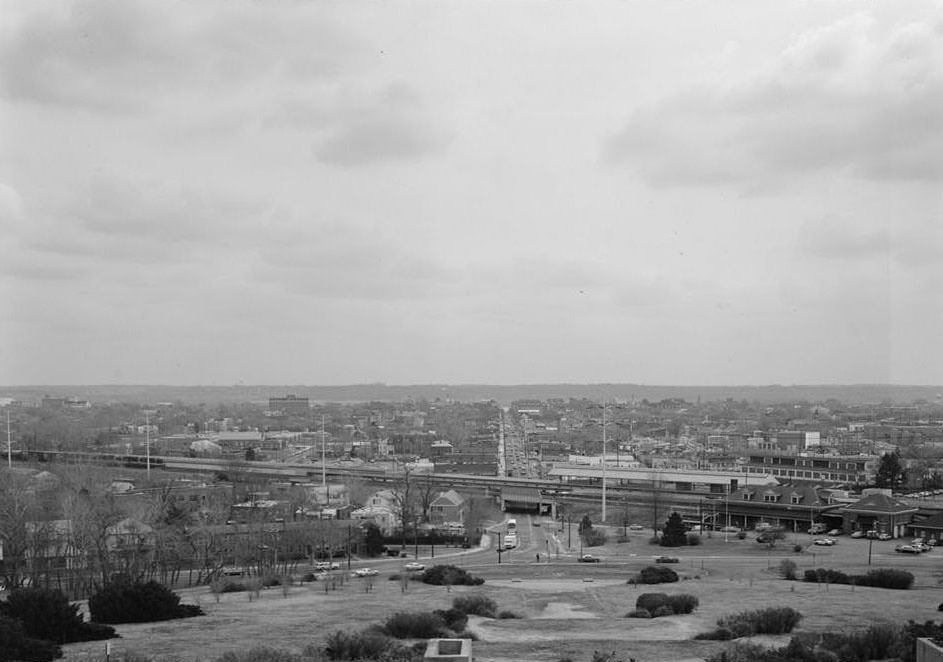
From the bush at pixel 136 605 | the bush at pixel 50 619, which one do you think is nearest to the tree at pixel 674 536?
the bush at pixel 136 605

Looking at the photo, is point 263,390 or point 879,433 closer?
point 879,433

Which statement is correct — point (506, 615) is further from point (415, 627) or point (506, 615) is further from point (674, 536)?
point (674, 536)

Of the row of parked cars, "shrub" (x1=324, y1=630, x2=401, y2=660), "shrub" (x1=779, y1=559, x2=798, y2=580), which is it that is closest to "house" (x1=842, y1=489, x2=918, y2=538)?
the row of parked cars

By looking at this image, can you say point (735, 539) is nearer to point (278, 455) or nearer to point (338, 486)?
point (338, 486)

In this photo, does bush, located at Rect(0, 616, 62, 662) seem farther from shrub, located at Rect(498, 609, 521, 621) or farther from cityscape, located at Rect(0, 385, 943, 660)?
shrub, located at Rect(498, 609, 521, 621)

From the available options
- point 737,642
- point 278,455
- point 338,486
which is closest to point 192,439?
point 278,455

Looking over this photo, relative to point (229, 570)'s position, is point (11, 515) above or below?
above

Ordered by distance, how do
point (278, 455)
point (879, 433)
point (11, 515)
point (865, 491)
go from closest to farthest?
1. point (11, 515)
2. point (865, 491)
3. point (278, 455)
4. point (879, 433)
